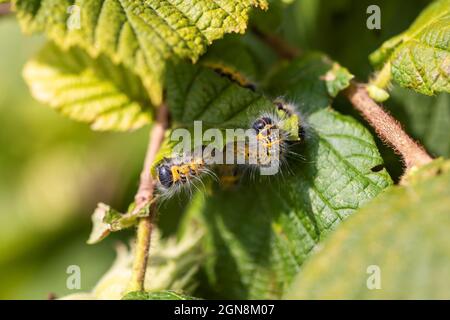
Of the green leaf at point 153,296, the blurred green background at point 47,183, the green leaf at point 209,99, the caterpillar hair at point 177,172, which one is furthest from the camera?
the blurred green background at point 47,183

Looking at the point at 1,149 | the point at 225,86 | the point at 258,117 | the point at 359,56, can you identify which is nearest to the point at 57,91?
the point at 225,86

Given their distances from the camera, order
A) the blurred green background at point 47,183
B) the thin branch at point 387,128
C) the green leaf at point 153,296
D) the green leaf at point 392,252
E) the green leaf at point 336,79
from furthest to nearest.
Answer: the blurred green background at point 47,183
the green leaf at point 336,79
the green leaf at point 153,296
the thin branch at point 387,128
the green leaf at point 392,252

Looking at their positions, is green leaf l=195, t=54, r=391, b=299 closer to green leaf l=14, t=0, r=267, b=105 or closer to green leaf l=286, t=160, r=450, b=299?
green leaf l=286, t=160, r=450, b=299

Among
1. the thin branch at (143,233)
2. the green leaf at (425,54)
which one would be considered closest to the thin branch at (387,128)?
the green leaf at (425,54)

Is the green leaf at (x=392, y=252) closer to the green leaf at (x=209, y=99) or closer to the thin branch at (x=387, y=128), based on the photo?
the thin branch at (x=387, y=128)

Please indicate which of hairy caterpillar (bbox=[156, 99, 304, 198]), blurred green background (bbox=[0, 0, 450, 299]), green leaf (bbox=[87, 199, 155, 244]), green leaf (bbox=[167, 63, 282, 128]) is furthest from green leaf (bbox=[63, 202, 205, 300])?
blurred green background (bbox=[0, 0, 450, 299])

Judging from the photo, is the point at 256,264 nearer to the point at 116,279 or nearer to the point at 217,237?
the point at 217,237
